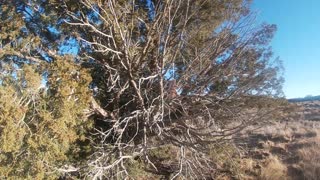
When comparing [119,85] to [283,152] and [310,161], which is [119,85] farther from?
[283,152]

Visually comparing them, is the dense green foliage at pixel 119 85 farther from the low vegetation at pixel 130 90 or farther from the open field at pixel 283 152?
the open field at pixel 283 152

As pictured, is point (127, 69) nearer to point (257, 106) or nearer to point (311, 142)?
point (257, 106)

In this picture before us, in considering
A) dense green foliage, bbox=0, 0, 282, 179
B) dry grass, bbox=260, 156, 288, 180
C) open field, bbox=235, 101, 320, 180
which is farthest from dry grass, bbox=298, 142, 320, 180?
dense green foliage, bbox=0, 0, 282, 179

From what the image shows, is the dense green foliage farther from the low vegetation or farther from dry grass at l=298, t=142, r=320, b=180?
dry grass at l=298, t=142, r=320, b=180

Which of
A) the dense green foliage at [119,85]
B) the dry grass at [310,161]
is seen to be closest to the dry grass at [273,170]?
the dry grass at [310,161]

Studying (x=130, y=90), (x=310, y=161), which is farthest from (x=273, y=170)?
(x=130, y=90)

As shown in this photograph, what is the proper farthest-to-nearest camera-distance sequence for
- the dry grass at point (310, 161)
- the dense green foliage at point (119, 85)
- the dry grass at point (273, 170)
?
the dry grass at point (273, 170) → the dry grass at point (310, 161) → the dense green foliage at point (119, 85)

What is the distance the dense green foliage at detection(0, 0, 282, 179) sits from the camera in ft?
28.0

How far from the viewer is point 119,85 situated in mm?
11242

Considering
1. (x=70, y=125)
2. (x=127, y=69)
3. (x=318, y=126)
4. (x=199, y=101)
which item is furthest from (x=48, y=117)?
(x=318, y=126)

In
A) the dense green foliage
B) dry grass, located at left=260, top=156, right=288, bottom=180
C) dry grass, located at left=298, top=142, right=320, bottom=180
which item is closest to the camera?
the dense green foliage

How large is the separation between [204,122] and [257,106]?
8.71ft

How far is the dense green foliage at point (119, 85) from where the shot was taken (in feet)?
28.0

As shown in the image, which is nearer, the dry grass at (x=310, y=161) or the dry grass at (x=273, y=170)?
the dry grass at (x=310, y=161)
